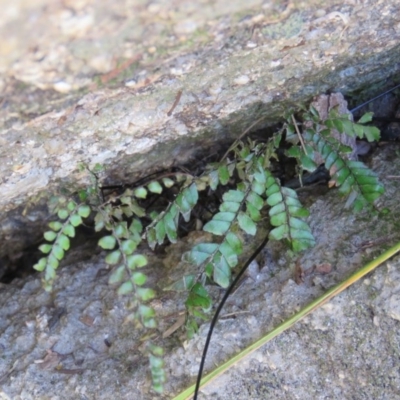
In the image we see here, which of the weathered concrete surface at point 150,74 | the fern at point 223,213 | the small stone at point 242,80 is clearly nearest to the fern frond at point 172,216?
the fern at point 223,213

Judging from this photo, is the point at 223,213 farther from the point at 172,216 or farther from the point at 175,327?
the point at 175,327

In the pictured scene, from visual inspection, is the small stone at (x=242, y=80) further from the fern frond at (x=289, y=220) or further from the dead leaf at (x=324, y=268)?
the dead leaf at (x=324, y=268)

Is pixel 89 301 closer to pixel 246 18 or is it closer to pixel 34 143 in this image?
pixel 34 143

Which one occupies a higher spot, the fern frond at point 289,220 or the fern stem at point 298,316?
the fern frond at point 289,220

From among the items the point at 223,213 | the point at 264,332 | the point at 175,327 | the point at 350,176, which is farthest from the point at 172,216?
the point at 350,176

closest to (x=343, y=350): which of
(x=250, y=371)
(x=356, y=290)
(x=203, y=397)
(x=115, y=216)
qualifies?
(x=356, y=290)

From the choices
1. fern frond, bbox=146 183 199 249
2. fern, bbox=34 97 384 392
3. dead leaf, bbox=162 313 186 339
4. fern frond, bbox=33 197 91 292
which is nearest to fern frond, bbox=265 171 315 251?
fern, bbox=34 97 384 392

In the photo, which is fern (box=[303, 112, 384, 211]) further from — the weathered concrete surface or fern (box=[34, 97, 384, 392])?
the weathered concrete surface
